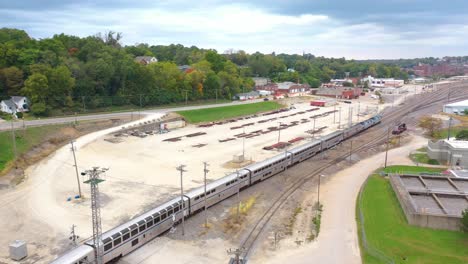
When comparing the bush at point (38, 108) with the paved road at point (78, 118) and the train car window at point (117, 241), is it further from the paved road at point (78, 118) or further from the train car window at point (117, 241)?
the train car window at point (117, 241)

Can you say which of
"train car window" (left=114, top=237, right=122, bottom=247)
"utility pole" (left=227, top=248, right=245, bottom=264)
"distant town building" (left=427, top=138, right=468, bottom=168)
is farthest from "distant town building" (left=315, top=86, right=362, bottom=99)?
"train car window" (left=114, top=237, right=122, bottom=247)

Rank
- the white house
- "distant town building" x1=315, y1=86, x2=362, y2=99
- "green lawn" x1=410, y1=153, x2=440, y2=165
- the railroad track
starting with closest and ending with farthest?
the railroad track < "green lawn" x1=410, y1=153, x2=440, y2=165 < the white house < "distant town building" x1=315, y1=86, x2=362, y2=99

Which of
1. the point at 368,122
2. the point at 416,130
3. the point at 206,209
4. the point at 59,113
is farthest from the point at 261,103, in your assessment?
the point at 206,209

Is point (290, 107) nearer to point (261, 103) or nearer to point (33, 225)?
point (261, 103)

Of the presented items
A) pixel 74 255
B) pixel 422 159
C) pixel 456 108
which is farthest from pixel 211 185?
pixel 456 108

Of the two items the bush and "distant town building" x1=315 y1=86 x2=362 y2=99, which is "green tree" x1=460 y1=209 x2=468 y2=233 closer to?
the bush

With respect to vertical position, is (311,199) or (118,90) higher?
(118,90)
